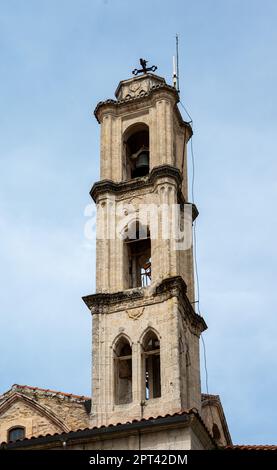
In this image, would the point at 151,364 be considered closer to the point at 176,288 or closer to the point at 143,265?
the point at 176,288

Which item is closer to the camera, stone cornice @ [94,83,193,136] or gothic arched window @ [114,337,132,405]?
gothic arched window @ [114,337,132,405]

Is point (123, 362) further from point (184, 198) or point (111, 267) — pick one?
point (184, 198)

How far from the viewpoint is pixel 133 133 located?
3584 cm

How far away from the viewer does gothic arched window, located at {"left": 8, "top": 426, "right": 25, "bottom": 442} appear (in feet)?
99.1

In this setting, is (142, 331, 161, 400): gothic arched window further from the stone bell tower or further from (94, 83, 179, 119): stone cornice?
(94, 83, 179, 119): stone cornice

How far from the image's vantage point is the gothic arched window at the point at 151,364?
30.2m

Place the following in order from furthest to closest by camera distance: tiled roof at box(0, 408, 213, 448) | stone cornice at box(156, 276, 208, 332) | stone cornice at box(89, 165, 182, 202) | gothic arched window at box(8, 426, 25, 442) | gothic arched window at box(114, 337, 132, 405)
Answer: stone cornice at box(89, 165, 182, 202), stone cornice at box(156, 276, 208, 332), gothic arched window at box(8, 426, 25, 442), gothic arched window at box(114, 337, 132, 405), tiled roof at box(0, 408, 213, 448)

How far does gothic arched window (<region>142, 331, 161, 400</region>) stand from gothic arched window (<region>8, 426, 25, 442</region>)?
3509 millimetres

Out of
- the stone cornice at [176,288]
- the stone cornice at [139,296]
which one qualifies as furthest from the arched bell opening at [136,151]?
the stone cornice at [176,288]

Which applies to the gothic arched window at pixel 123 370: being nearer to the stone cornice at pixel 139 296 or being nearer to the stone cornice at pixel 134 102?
the stone cornice at pixel 139 296

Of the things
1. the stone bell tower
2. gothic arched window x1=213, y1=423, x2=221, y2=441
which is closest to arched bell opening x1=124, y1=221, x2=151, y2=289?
the stone bell tower
